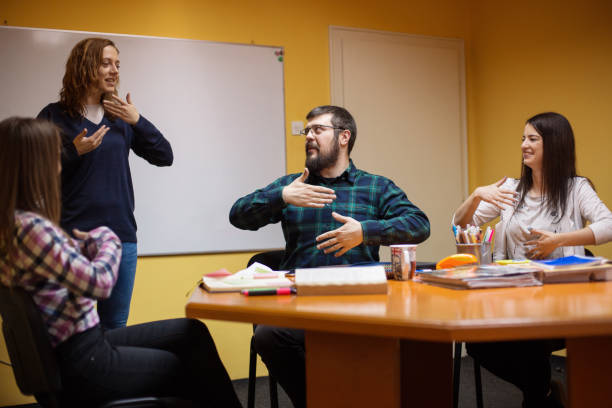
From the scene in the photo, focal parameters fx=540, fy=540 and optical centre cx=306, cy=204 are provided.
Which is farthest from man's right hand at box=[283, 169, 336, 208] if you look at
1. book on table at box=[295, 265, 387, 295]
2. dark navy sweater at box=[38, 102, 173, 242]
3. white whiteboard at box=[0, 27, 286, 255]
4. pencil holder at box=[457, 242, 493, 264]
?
white whiteboard at box=[0, 27, 286, 255]

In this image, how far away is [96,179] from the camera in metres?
2.18

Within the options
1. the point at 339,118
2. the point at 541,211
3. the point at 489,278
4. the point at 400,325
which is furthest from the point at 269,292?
the point at 541,211

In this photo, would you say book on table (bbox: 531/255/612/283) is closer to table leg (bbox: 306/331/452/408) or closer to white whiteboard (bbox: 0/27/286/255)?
table leg (bbox: 306/331/452/408)

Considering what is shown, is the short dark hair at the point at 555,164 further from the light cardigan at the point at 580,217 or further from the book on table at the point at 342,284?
the book on table at the point at 342,284

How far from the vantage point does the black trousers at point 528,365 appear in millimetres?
1876

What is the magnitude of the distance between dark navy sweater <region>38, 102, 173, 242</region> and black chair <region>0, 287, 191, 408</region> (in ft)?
3.26

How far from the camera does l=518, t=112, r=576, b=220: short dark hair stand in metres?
2.30

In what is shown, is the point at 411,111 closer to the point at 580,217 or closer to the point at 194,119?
the point at 194,119

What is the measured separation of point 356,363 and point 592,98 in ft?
9.12

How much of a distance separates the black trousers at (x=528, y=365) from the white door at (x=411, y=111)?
1835mm

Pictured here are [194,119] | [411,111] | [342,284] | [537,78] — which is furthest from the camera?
[411,111]

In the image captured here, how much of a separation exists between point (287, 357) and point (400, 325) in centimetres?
75

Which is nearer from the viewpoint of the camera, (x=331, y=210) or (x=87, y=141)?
(x=87, y=141)

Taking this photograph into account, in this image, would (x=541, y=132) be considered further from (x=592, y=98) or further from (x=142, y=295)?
(x=142, y=295)
